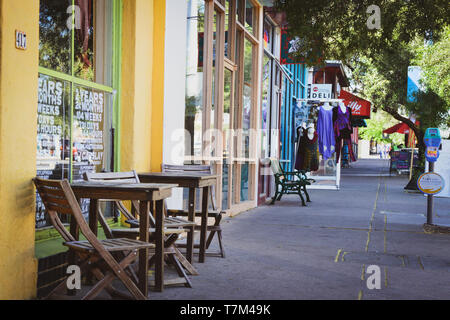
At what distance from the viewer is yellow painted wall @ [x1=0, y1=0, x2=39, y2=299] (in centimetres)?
418

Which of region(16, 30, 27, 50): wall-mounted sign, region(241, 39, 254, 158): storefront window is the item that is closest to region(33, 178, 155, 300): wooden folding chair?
region(16, 30, 27, 50): wall-mounted sign

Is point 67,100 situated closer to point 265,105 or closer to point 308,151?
point 265,105

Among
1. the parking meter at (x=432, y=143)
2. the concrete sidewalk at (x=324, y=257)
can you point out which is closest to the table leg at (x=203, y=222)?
the concrete sidewalk at (x=324, y=257)

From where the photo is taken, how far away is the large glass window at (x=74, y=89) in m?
5.22

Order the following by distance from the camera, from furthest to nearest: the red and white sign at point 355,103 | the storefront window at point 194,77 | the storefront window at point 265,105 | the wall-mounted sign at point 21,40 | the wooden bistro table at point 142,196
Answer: the red and white sign at point 355,103 → the storefront window at point 265,105 → the storefront window at point 194,77 → the wooden bistro table at point 142,196 → the wall-mounted sign at point 21,40

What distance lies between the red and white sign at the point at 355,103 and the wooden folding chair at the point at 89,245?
19.7 metres

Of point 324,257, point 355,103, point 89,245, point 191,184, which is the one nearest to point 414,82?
point 355,103

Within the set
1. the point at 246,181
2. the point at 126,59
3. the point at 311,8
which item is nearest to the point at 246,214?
the point at 246,181

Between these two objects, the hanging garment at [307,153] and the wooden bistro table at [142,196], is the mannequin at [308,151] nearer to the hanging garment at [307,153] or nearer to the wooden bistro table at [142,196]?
the hanging garment at [307,153]

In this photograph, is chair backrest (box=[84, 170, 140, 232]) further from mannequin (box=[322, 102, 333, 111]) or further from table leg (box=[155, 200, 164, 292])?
mannequin (box=[322, 102, 333, 111])

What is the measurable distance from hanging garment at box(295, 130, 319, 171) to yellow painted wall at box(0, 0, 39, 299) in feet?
37.8

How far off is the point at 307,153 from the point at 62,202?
1195cm
